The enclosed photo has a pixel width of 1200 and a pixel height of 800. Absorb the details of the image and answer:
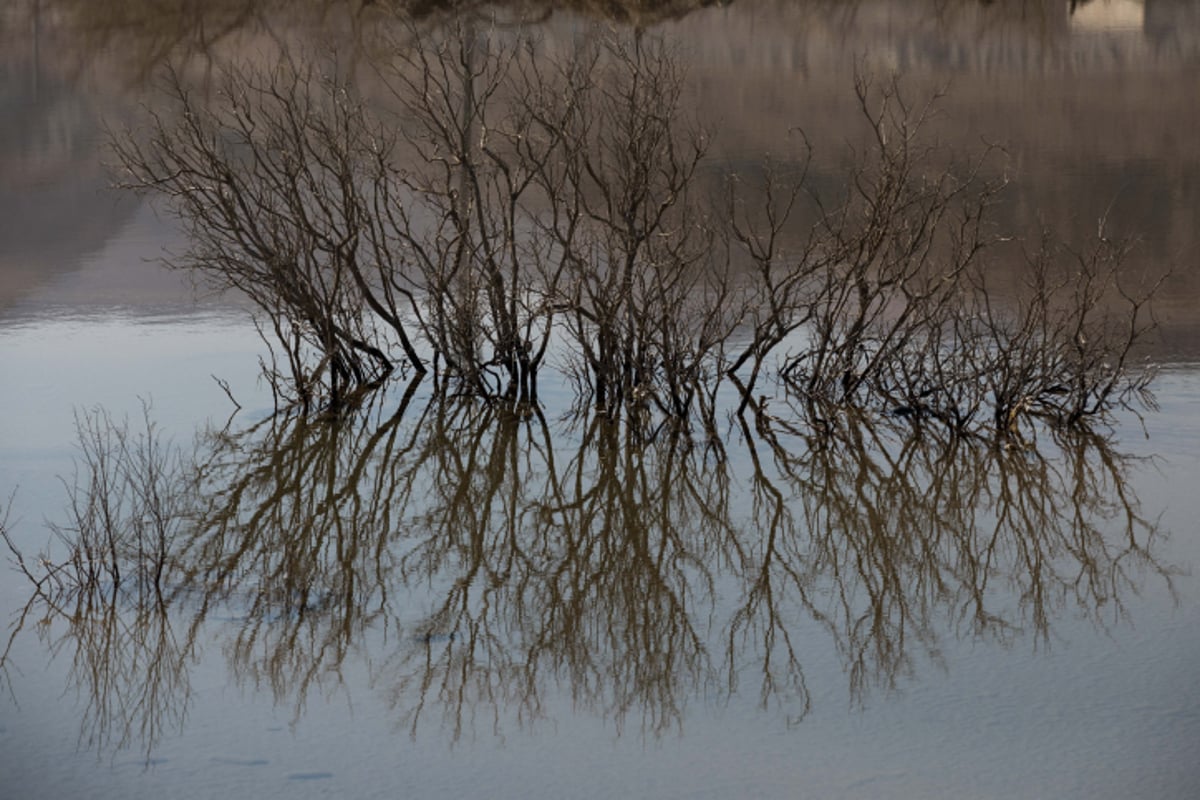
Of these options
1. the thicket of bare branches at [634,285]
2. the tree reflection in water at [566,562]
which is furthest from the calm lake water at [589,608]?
the thicket of bare branches at [634,285]

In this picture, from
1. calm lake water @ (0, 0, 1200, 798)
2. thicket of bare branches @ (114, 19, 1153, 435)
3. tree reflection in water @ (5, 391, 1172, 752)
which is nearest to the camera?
calm lake water @ (0, 0, 1200, 798)

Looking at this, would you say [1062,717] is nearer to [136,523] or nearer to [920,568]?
[920,568]

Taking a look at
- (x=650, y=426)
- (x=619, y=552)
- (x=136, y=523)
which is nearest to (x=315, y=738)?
(x=136, y=523)

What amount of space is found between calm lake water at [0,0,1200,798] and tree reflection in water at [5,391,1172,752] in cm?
2

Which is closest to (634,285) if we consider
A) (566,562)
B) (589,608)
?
(566,562)

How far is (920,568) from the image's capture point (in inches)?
313

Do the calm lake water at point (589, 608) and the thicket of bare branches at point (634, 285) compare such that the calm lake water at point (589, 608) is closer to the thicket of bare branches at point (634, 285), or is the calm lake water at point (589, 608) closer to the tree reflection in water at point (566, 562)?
the tree reflection in water at point (566, 562)

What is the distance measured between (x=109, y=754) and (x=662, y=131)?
5.59 m

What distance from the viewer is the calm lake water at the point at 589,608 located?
19.1 feet

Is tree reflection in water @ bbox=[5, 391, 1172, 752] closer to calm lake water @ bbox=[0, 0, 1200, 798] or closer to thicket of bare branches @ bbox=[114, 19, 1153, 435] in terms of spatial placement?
calm lake water @ bbox=[0, 0, 1200, 798]

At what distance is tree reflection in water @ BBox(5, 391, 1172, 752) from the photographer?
6.58 m

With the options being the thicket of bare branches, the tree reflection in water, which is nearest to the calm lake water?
the tree reflection in water

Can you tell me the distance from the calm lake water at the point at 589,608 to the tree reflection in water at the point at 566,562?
0.02m

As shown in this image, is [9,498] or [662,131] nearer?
[9,498]
